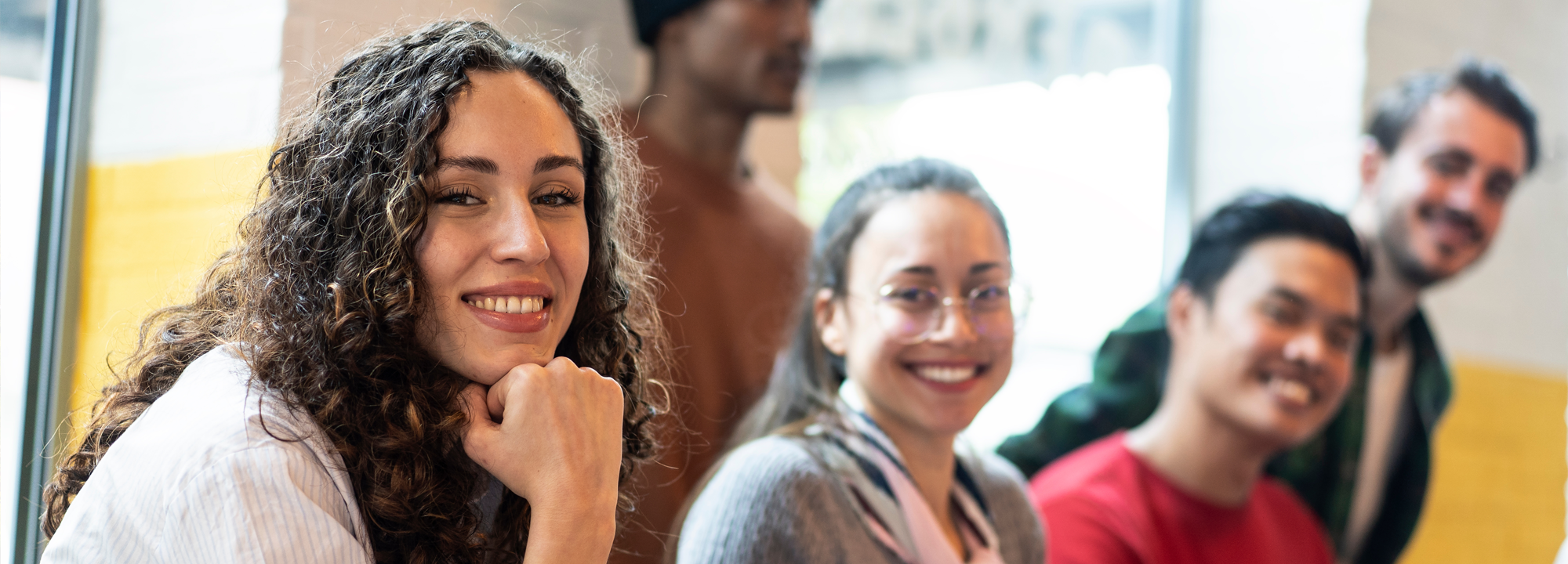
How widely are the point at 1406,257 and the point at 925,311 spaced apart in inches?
67.4

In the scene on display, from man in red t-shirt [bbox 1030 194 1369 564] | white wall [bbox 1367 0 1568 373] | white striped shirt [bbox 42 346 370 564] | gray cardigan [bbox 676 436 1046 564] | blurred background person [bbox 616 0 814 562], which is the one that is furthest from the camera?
white wall [bbox 1367 0 1568 373]

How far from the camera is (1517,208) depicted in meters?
3.32

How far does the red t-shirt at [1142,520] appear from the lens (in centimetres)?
197

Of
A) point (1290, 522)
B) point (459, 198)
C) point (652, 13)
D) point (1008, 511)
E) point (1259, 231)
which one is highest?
point (652, 13)

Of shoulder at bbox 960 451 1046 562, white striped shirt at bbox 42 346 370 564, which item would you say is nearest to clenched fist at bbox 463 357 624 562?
white striped shirt at bbox 42 346 370 564

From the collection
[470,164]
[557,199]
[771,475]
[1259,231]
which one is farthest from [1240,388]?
[470,164]

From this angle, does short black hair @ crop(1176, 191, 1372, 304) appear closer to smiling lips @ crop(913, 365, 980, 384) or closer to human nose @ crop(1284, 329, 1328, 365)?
human nose @ crop(1284, 329, 1328, 365)

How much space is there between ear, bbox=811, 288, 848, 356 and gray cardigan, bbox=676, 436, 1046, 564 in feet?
0.50

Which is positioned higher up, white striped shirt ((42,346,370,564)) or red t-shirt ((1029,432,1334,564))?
white striped shirt ((42,346,370,564))

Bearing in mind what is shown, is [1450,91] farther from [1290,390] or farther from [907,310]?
[907,310]

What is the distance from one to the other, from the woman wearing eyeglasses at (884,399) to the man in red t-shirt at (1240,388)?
0.56 meters

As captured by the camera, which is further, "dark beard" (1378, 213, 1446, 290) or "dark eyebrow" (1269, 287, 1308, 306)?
"dark beard" (1378, 213, 1446, 290)

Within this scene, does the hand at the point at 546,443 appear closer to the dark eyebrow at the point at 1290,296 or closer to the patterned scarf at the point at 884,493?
A: the patterned scarf at the point at 884,493

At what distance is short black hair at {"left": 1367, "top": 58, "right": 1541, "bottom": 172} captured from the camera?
274cm
